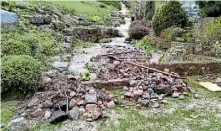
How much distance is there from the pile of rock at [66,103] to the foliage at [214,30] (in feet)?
14.6

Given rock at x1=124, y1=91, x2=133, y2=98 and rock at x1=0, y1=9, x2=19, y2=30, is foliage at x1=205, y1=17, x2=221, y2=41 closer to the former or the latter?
rock at x1=124, y1=91, x2=133, y2=98

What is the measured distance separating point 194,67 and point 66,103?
3.29 meters

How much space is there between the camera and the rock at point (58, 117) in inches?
186

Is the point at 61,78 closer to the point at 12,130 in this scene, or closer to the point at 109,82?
the point at 109,82

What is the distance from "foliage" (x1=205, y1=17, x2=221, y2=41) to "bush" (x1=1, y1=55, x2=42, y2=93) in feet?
17.1

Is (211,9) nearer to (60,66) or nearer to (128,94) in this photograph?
(60,66)

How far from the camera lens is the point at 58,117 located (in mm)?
4742

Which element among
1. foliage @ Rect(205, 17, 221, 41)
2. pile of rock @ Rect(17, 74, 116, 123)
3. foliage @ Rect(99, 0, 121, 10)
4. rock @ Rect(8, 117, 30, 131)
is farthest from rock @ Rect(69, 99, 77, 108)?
foliage @ Rect(99, 0, 121, 10)

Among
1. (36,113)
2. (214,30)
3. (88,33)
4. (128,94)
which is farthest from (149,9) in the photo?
(36,113)

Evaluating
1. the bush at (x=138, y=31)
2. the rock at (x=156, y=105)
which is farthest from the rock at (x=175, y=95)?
the bush at (x=138, y=31)

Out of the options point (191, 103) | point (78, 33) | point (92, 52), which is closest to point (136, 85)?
point (191, 103)

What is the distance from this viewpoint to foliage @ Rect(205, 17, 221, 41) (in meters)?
8.91

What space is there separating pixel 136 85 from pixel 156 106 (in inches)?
30.8

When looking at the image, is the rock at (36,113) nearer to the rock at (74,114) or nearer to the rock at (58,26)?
the rock at (74,114)
